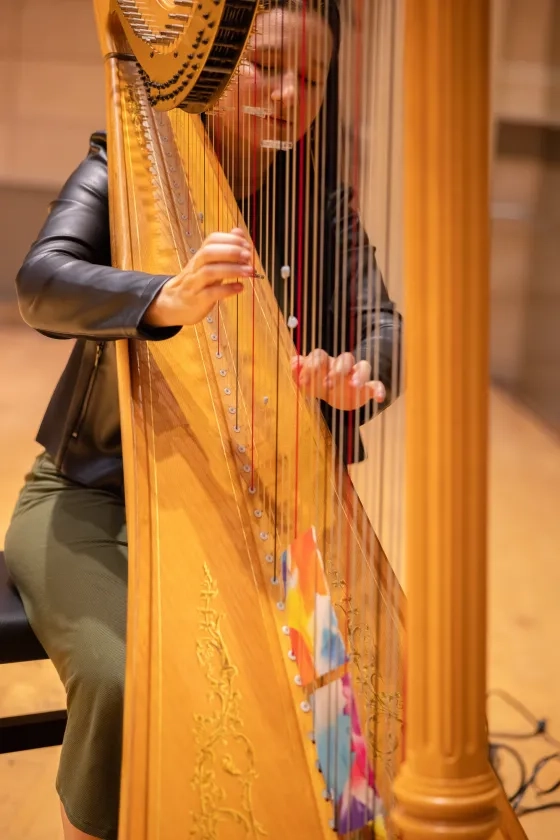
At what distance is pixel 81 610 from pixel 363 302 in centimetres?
43

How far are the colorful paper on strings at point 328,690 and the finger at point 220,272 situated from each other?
24 cm

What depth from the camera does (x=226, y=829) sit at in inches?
26.3

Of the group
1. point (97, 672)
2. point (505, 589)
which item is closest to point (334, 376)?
point (97, 672)

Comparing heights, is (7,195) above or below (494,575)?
above

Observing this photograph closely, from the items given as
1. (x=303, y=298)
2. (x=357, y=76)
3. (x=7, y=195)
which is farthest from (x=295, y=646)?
(x=7, y=195)

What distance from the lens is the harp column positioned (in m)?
0.38

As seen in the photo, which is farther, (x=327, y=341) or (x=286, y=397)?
(x=327, y=341)

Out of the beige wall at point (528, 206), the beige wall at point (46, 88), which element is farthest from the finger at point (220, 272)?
the beige wall at point (46, 88)

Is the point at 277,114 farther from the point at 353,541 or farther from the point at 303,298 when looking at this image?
the point at 353,541

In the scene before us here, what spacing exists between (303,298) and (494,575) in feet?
4.52

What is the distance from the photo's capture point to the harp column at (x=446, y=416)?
1.24ft

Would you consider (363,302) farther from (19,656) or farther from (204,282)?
(19,656)

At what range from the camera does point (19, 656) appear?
0.98m

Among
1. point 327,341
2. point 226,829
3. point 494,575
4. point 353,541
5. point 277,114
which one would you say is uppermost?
point 277,114
